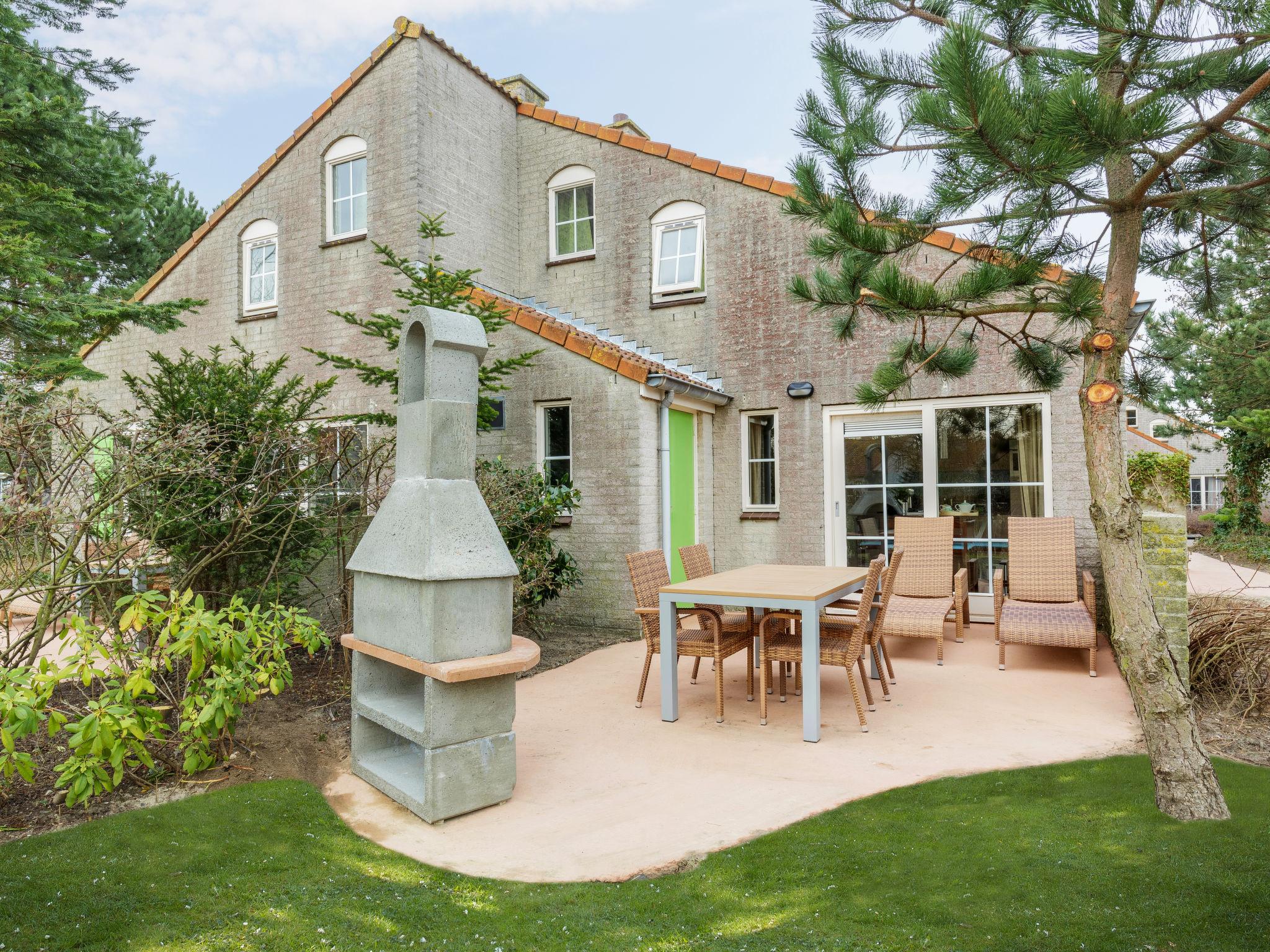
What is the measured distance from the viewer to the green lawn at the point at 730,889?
2539 millimetres

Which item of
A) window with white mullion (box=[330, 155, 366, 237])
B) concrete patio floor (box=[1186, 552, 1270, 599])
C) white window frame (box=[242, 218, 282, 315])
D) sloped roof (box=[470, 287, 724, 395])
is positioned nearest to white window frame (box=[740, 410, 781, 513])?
sloped roof (box=[470, 287, 724, 395])

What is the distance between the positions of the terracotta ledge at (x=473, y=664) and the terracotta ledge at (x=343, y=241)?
7.41 m

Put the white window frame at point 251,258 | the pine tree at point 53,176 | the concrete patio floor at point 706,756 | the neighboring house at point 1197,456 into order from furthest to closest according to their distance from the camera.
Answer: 1. the neighboring house at point 1197,456
2. the white window frame at point 251,258
3. the pine tree at point 53,176
4. the concrete patio floor at point 706,756

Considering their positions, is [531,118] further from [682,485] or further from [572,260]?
[682,485]

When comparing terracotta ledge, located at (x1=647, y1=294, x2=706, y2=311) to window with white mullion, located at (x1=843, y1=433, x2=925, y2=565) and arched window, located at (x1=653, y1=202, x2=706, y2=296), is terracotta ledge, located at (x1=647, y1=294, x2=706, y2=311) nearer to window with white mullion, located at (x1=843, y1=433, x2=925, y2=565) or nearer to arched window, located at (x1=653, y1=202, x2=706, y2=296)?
arched window, located at (x1=653, y1=202, x2=706, y2=296)

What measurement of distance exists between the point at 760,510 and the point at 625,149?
508cm

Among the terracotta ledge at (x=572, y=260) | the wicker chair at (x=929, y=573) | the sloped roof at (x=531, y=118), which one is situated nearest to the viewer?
the wicker chair at (x=929, y=573)

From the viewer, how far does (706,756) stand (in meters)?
4.52

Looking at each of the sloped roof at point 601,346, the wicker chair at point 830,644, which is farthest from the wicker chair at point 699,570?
the sloped roof at point 601,346

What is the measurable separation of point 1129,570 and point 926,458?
5249 mm

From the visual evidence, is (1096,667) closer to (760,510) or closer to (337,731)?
(760,510)

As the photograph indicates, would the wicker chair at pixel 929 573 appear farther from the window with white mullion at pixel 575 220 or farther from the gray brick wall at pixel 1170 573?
the window with white mullion at pixel 575 220

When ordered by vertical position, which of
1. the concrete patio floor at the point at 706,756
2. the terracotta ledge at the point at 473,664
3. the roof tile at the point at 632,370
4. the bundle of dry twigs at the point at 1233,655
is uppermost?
the roof tile at the point at 632,370

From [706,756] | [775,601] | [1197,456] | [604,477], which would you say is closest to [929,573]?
[604,477]
